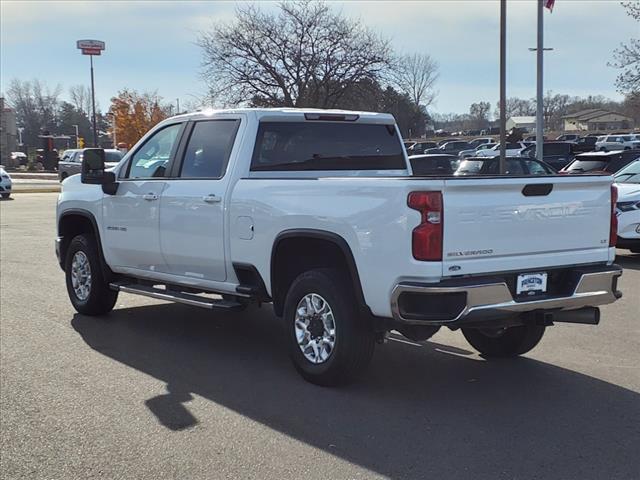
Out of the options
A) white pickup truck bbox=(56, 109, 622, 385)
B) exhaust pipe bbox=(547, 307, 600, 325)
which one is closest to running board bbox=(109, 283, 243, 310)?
white pickup truck bbox=(56, 109, 622, 385)

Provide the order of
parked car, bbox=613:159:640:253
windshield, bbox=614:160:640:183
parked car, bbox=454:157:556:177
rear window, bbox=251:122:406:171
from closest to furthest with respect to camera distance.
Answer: rear window, bbox=251:122:406:171, parked car, bbox=613:159:640:253, windshield, bbox=614:160:640:183, parked car, bbox=454:157:556:177

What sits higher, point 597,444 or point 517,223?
point 517,223

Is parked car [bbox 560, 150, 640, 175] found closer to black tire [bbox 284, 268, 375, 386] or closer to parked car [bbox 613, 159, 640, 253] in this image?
parked car [bbox 613, 159, 640, 253]

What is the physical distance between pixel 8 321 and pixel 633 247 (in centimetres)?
907

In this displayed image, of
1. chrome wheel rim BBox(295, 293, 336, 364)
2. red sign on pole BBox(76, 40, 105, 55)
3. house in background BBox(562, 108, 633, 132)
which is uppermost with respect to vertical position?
red sign on pole BBox(76, 40, 105, 55)

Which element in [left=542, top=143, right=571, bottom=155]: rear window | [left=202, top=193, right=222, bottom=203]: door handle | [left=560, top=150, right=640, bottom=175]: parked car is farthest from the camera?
[left=542, top=143, right=571, bottom=155]: rear window

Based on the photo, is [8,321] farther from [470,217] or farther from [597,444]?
[597,444]

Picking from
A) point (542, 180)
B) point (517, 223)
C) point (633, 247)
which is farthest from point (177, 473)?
point (633, 247)

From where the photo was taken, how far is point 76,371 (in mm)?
5801

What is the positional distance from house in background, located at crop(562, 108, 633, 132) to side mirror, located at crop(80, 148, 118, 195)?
125m

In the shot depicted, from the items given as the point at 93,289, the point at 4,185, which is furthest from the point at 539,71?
the point at 4,185

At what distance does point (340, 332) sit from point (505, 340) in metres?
1.72

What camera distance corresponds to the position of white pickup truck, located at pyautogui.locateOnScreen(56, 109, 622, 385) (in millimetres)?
4527

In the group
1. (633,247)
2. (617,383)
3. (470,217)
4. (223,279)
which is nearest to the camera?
(470,217)
